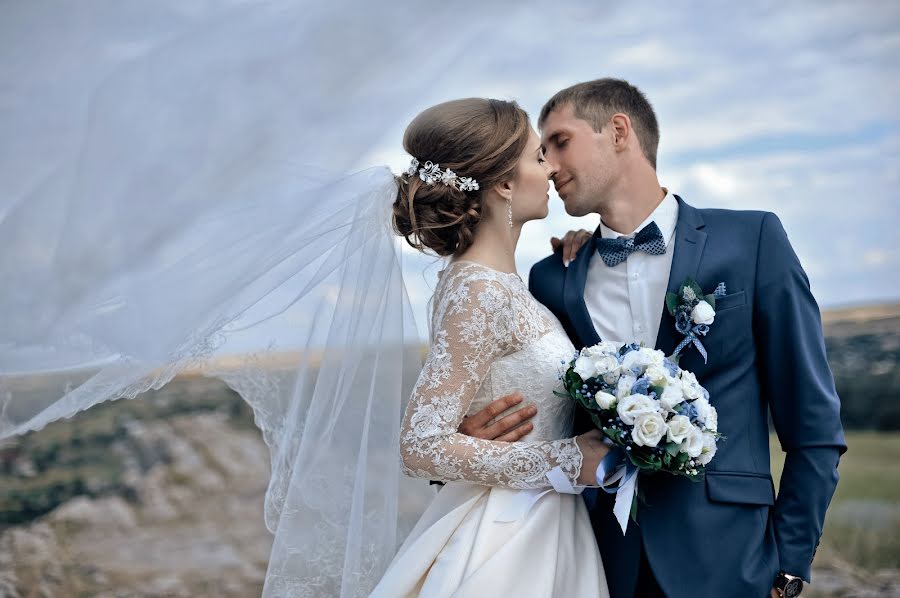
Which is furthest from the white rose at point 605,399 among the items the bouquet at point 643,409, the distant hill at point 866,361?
the distant hill at point 866,361

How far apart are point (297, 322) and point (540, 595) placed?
1131 millimetres

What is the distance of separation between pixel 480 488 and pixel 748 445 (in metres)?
0.81

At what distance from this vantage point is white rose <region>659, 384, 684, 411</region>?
218 centimetres

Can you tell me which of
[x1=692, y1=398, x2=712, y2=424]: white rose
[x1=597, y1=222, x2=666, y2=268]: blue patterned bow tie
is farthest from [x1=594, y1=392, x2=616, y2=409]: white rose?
[x1=597, y1=222, x2=666, y2=268]: blue patterned bow tie

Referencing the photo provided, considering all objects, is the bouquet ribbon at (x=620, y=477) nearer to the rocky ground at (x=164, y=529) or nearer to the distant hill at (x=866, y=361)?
the rocky ground at (x=164, y=529)

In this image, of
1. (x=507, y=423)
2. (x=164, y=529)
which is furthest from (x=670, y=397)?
(x=164, y=529)

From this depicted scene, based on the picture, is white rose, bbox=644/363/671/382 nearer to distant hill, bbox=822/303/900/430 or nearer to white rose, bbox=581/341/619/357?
white rose, bbox=581/341/619/357

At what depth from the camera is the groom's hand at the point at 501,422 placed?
249 cm

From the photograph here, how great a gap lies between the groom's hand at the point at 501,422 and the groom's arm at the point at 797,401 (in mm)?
733

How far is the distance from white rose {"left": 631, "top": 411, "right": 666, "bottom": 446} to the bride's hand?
18 centimetres

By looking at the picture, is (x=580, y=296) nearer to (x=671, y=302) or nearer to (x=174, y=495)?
(x=671, y=302)

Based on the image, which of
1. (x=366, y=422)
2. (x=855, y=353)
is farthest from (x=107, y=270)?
(x=855, y=353)

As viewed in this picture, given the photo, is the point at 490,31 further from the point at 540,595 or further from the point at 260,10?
the point at 540,595

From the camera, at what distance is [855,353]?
28.8 ft
